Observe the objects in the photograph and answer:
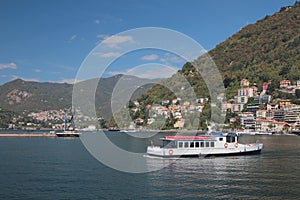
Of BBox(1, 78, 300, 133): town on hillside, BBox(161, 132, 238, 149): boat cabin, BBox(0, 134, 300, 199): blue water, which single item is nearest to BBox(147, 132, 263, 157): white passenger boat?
BBox(161, 132, 238, 149): boat cabin

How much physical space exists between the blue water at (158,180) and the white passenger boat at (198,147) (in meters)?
2.77

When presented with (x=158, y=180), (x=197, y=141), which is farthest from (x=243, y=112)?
(x=158, y=180)

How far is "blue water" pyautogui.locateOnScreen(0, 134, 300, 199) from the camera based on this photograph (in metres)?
25.3

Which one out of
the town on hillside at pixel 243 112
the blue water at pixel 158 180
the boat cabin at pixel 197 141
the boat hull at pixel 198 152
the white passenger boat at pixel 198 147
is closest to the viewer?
the blue water at pixel 158 180

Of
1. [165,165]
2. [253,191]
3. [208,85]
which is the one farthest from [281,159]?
[208,85]

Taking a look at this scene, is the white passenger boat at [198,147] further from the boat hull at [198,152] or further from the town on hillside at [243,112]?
the town on hillside at [243,112]

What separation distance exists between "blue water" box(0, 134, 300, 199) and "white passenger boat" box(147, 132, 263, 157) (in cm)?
277

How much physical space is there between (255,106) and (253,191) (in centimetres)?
14013

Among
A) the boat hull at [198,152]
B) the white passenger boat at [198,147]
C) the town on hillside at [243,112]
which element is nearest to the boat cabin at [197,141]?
the white passenger boat at [198,147]

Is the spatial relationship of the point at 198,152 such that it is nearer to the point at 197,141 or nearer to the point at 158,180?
the point at 197,141

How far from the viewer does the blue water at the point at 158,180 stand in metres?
25.3

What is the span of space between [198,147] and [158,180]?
50.7 feet

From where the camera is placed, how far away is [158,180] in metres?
30.1

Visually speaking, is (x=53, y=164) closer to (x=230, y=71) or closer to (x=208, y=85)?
(x=208, y=85)
